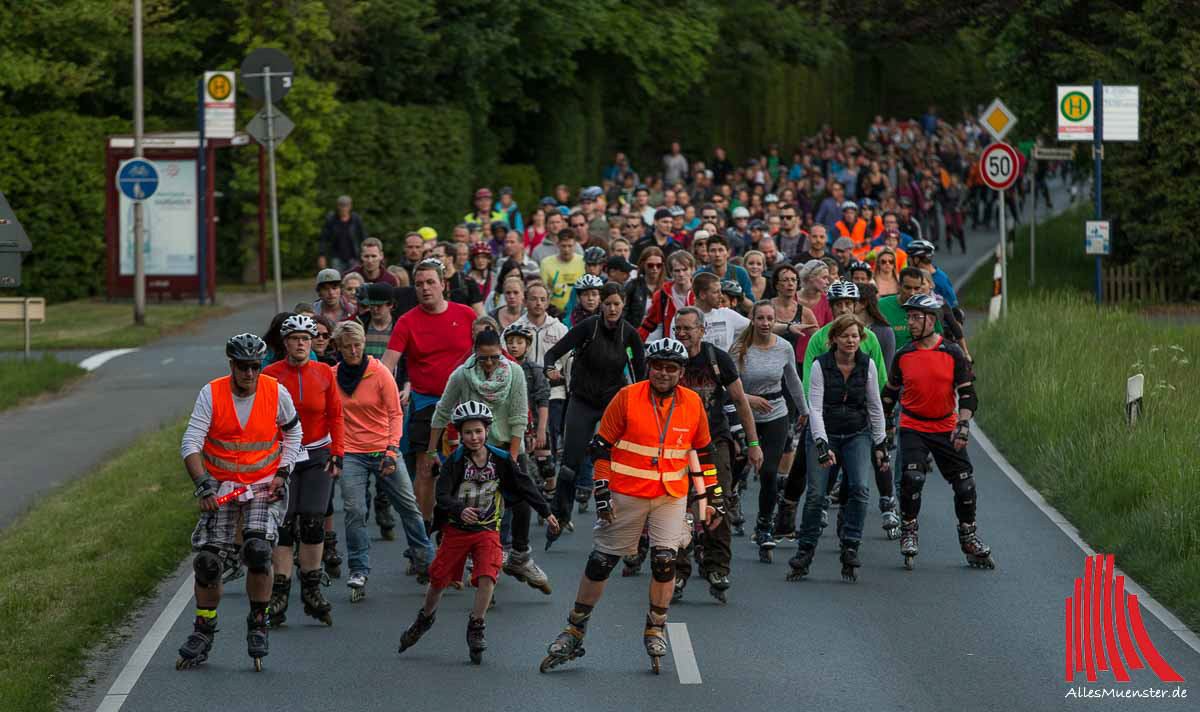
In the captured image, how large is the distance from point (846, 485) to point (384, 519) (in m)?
3.70

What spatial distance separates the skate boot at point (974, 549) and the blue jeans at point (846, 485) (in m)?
0.74

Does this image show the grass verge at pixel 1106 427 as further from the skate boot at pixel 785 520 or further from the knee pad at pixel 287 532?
the knee pad at pixel 287 532

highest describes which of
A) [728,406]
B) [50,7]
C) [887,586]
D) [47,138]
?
[50,7]

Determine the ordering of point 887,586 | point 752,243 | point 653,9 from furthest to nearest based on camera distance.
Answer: point 653,9, point 752,243, point 887,586

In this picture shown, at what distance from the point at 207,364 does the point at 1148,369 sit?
1217 cm

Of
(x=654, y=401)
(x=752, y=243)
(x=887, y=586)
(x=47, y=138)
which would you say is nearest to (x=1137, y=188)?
(x=752, y=243)

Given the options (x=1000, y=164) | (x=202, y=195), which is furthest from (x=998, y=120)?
(x=202, y=195)

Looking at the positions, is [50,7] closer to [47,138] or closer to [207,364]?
[47,138]

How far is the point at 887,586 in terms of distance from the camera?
13.2m

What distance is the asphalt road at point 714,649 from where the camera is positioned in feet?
33.4

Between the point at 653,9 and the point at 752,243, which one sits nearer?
the point at 752,243

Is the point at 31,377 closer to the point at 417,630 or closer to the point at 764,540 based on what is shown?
the point at 764,540

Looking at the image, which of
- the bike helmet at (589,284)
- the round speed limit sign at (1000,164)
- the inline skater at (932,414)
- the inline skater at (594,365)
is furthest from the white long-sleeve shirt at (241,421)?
the round speed limit sign at (1000,164)

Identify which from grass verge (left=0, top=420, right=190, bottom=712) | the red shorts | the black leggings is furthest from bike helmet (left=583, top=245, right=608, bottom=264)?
the red shorts
